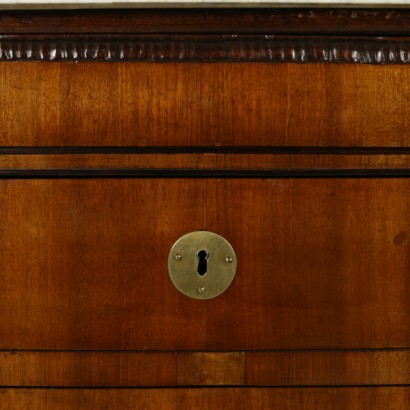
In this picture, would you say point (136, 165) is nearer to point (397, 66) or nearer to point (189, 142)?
point (189, 142)

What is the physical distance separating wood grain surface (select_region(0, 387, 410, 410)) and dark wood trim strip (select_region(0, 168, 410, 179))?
200 millimetres

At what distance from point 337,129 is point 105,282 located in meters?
0.26

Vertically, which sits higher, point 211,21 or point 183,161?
point 211,21

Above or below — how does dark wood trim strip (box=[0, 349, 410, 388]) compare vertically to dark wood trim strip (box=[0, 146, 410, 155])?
below

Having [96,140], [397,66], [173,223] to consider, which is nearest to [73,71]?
[96,140]

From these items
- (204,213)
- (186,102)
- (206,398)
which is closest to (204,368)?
(206,398)

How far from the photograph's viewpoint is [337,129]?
20.8 inches

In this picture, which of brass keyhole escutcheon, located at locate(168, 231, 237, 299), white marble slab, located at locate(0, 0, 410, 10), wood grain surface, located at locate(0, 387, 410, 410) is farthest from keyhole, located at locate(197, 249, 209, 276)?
white marble slab, located at locate(0, 0, 410, 10)

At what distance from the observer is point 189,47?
0.52 meters

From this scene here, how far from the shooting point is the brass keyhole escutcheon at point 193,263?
1.73 ft

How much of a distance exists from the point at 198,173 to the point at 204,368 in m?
0.18

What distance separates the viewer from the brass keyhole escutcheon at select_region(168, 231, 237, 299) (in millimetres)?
526

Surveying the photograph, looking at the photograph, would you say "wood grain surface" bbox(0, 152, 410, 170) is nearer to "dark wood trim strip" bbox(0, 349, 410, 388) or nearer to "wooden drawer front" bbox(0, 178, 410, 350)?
"wooden drawer front" bbox(0, 178, 410, 350)

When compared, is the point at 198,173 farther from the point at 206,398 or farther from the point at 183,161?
the point at 206,398
